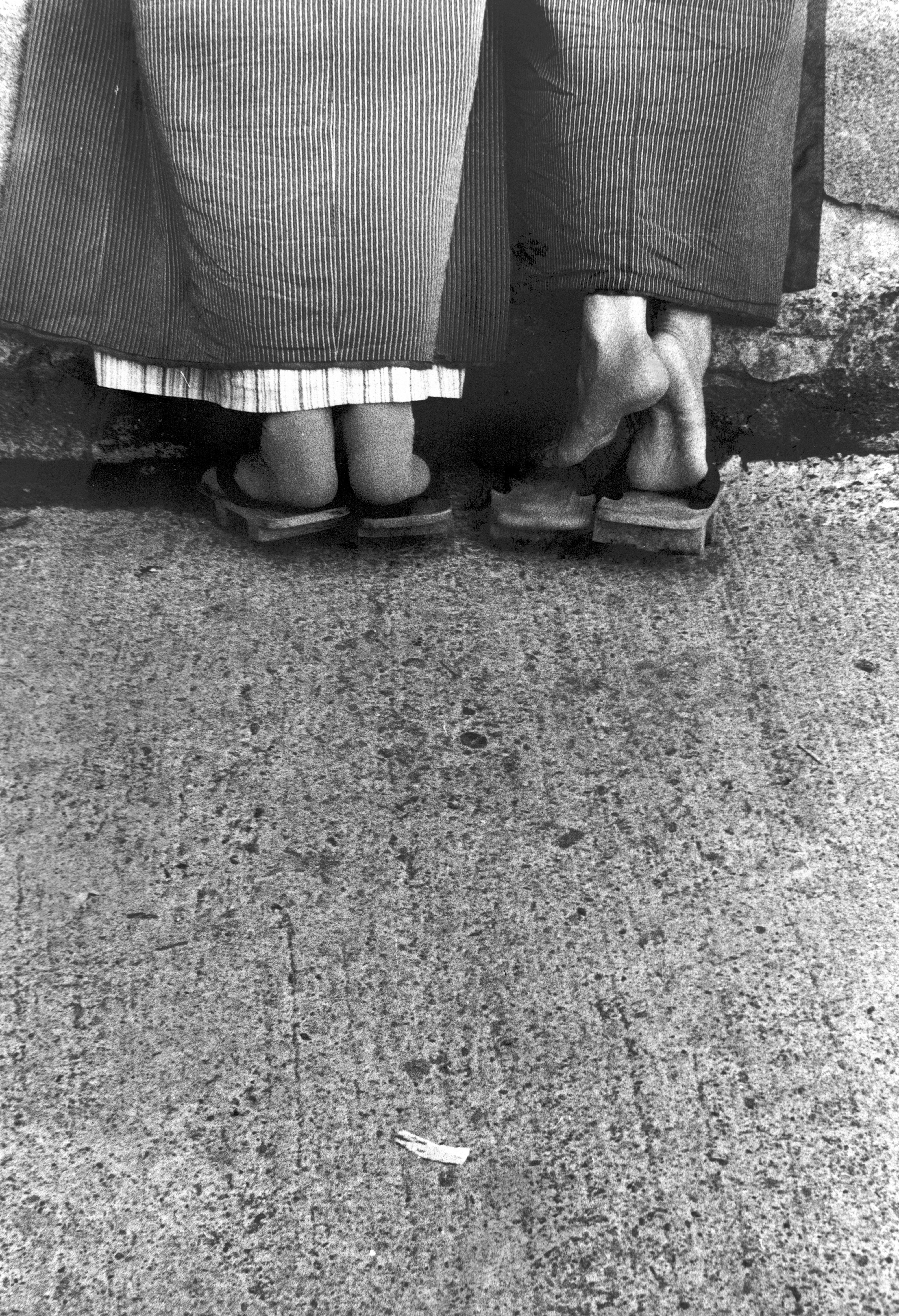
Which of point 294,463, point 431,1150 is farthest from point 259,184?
point 431,1150

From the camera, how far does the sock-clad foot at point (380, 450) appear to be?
1.55m

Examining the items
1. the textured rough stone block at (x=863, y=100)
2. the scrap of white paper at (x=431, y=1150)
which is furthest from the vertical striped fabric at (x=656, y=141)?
the scrap of white paper at (x=431, y=1150)

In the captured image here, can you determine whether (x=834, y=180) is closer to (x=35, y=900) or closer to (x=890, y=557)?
(x=890, y=557)

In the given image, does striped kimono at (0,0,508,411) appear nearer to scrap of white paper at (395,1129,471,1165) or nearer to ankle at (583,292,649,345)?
ankle at (583,292,649,345)

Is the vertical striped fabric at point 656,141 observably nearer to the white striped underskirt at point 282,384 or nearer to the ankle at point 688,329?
the ankle at point 688,329

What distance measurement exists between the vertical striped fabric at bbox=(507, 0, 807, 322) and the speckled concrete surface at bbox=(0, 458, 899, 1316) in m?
0.43

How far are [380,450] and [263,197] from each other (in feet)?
1.24

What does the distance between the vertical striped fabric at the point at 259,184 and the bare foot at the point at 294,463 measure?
0.10 meters

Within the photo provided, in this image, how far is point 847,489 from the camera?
173 centimetres

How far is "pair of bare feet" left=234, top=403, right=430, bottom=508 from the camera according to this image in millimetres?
1545

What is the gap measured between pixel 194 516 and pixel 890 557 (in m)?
1.10

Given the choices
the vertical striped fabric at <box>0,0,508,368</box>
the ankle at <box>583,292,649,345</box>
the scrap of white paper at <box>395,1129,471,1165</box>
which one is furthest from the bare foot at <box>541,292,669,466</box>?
the scrap of white paper at <box>395,1129,471,1165</box>

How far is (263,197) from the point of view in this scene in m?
1.38

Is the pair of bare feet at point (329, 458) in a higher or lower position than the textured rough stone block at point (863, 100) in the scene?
lower
